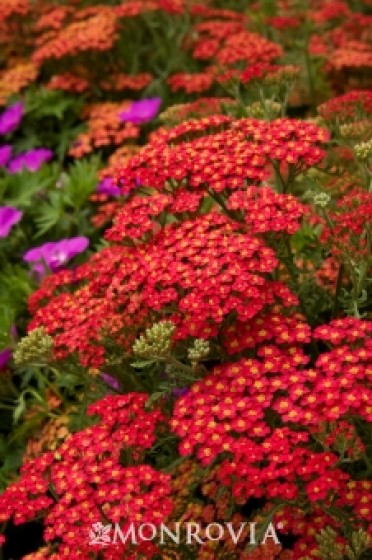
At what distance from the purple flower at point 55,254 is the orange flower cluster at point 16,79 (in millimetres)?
1435

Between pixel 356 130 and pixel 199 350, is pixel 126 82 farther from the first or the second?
pixel 199 350

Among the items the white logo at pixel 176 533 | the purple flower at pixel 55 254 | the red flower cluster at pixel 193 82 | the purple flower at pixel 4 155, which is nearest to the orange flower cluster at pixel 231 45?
the red flower cluster at pixel 193 82

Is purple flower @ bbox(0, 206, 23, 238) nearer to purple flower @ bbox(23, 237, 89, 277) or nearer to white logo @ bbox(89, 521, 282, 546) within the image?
purple flower @ bbox(23, 237, 89, 277)

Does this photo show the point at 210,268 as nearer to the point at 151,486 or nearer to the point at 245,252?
the point at 245,252

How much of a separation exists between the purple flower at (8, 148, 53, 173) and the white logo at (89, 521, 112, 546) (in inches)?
96.7

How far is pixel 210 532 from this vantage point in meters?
2.30

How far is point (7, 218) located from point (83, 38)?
1.20m

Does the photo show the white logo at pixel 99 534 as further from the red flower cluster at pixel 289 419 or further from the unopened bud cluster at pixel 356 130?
the unopened bud cluster at pixel 356 130

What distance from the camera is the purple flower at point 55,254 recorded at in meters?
3.36

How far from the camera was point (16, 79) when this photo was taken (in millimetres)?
4637

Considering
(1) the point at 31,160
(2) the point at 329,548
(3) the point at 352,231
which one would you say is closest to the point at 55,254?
(1) the point at 31,160

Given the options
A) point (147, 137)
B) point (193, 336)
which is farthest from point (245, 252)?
point (147, 137)

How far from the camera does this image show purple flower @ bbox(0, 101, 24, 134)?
14.5 ft

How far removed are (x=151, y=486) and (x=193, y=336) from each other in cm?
39
